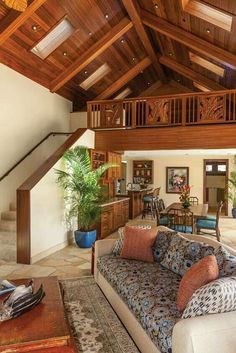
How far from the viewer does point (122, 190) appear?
1159 cm

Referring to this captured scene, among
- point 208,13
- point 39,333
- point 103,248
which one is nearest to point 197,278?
point 39,333

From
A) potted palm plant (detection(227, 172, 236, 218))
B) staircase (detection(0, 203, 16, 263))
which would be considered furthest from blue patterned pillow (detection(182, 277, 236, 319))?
potted palm plant (detection(227, 172, 236, 218))

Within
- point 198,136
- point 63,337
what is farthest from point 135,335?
point 198,136

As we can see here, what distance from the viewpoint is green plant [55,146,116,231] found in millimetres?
5598

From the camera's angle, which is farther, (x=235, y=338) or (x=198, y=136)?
(x=198, y=136)

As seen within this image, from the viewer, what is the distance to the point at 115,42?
7570 mm

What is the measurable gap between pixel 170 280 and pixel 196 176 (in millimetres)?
9205

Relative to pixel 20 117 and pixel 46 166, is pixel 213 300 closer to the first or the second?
pixel 46 166

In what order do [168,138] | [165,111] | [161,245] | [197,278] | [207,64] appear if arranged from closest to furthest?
[197,278] < [161,245] < [168,138] < [165,111] < [207,64]

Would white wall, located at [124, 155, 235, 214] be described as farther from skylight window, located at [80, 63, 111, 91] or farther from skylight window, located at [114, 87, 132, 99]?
skylight window, located at [80, 63, 111, 91]

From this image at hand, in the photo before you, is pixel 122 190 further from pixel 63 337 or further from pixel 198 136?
pixel 63 337

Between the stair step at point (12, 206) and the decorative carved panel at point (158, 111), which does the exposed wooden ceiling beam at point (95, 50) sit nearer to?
the decorative carved panel at point (158, 111)

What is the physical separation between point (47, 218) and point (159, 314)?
137 inches

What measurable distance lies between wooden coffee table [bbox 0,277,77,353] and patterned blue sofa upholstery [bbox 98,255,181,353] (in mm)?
600
